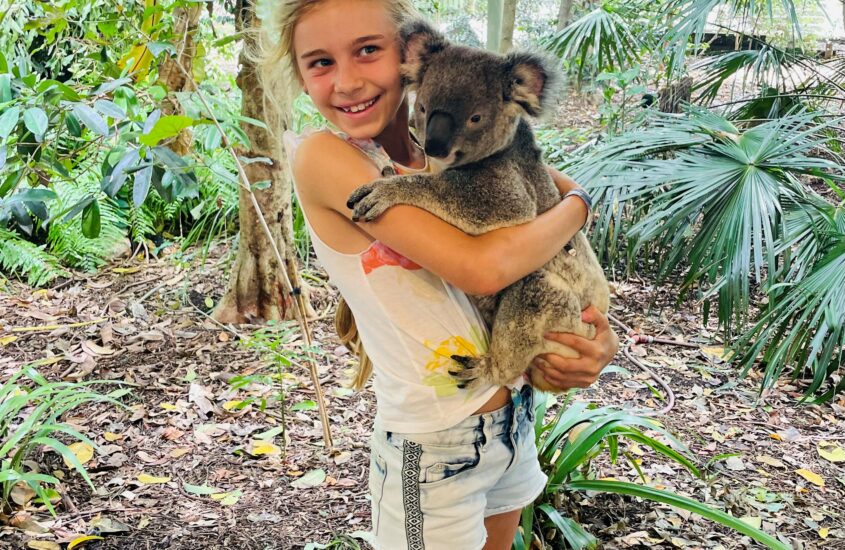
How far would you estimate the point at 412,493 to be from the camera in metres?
1.50

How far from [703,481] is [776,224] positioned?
1.16m

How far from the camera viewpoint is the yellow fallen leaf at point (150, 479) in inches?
111

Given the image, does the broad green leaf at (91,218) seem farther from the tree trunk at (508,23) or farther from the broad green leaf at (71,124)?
the tree trunk at (508,23)

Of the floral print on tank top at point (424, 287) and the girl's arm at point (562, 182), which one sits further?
the girl's arm at point (562, 182)

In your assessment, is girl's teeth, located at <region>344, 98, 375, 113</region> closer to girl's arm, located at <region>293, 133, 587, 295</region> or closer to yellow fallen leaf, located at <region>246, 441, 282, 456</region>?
girl's arm, located at <region>293, 133, 587, 295</region>

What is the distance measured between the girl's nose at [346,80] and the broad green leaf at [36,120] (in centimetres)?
74

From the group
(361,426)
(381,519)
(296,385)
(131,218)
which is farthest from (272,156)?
(381,519)

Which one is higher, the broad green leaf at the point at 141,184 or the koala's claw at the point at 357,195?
the koala's claw at the point at 357,195

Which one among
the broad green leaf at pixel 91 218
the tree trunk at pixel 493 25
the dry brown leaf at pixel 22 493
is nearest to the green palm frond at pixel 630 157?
the tree trunk at pixel 493 25

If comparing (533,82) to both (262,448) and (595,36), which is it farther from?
(595,36)

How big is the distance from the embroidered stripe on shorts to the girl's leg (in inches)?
12.0

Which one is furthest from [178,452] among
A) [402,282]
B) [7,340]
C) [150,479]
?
[402,282]

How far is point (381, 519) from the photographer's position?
1569 millimetres

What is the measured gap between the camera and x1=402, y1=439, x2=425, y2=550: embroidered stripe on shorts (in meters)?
1.49
